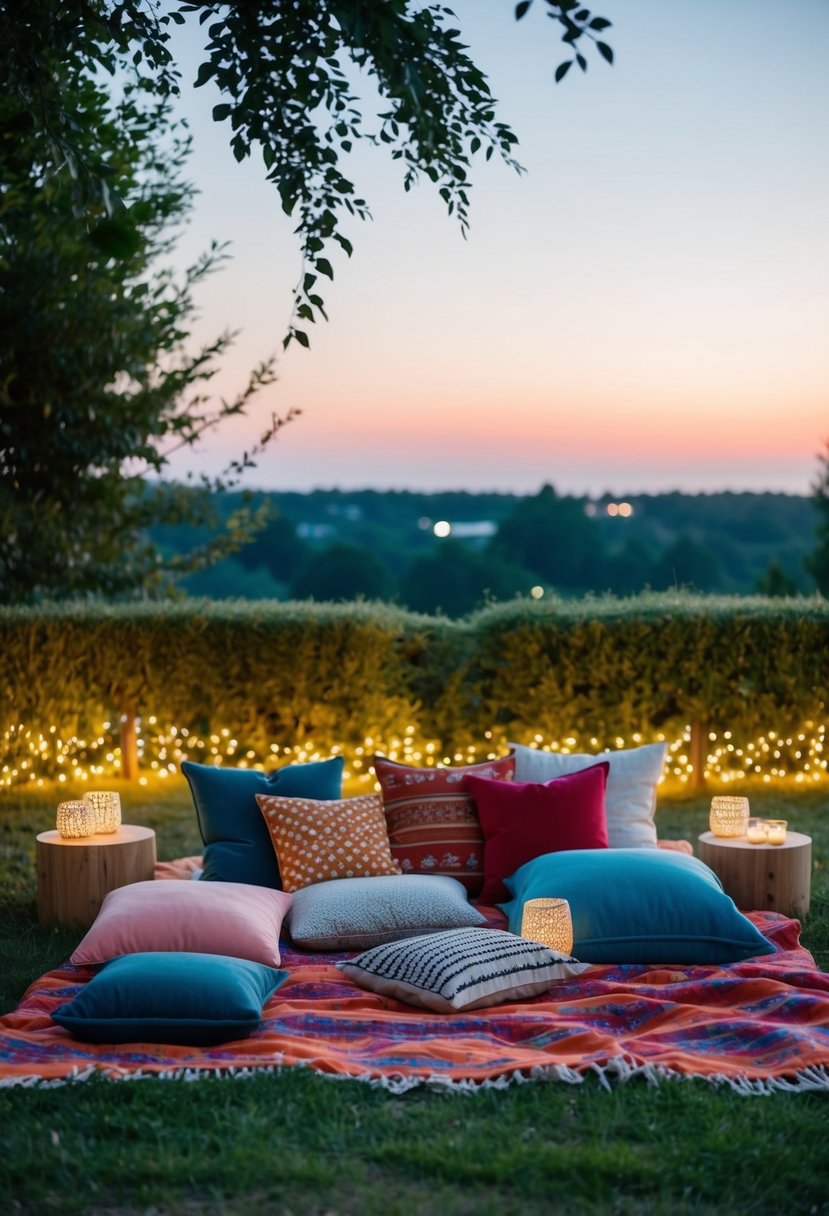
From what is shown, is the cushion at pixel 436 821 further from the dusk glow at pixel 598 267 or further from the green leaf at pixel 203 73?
the green leaf at pixel 203 73

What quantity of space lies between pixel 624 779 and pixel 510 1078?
2.03 m

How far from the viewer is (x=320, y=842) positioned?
4.56 meters

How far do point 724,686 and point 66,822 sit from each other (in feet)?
14.1

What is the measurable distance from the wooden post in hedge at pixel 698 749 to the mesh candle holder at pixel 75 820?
4.10 meters

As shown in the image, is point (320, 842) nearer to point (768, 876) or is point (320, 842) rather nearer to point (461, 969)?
point (461, 969)

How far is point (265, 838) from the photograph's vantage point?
15.5 ft

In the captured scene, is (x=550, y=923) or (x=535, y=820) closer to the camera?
(x=550, y=923)

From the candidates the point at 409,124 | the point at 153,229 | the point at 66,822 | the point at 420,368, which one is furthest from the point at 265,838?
the point at 420,368

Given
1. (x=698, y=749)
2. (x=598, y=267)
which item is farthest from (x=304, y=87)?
(x=598, y=267)

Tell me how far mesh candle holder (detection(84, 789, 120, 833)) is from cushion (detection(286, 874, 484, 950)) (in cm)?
98

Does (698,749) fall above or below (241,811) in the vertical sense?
below

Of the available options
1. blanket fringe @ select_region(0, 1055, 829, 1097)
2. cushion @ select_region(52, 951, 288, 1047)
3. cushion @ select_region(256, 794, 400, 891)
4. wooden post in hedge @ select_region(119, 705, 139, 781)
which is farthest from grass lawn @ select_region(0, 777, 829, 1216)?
wooden post in hedge @ select_region(119, 705, 139, 781)

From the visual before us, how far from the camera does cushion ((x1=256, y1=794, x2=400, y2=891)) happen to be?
14.9ft

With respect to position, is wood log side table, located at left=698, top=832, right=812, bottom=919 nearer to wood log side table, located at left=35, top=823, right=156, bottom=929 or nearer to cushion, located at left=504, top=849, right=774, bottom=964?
cushion, located at left=504, top=849, right=774, bottom=964
